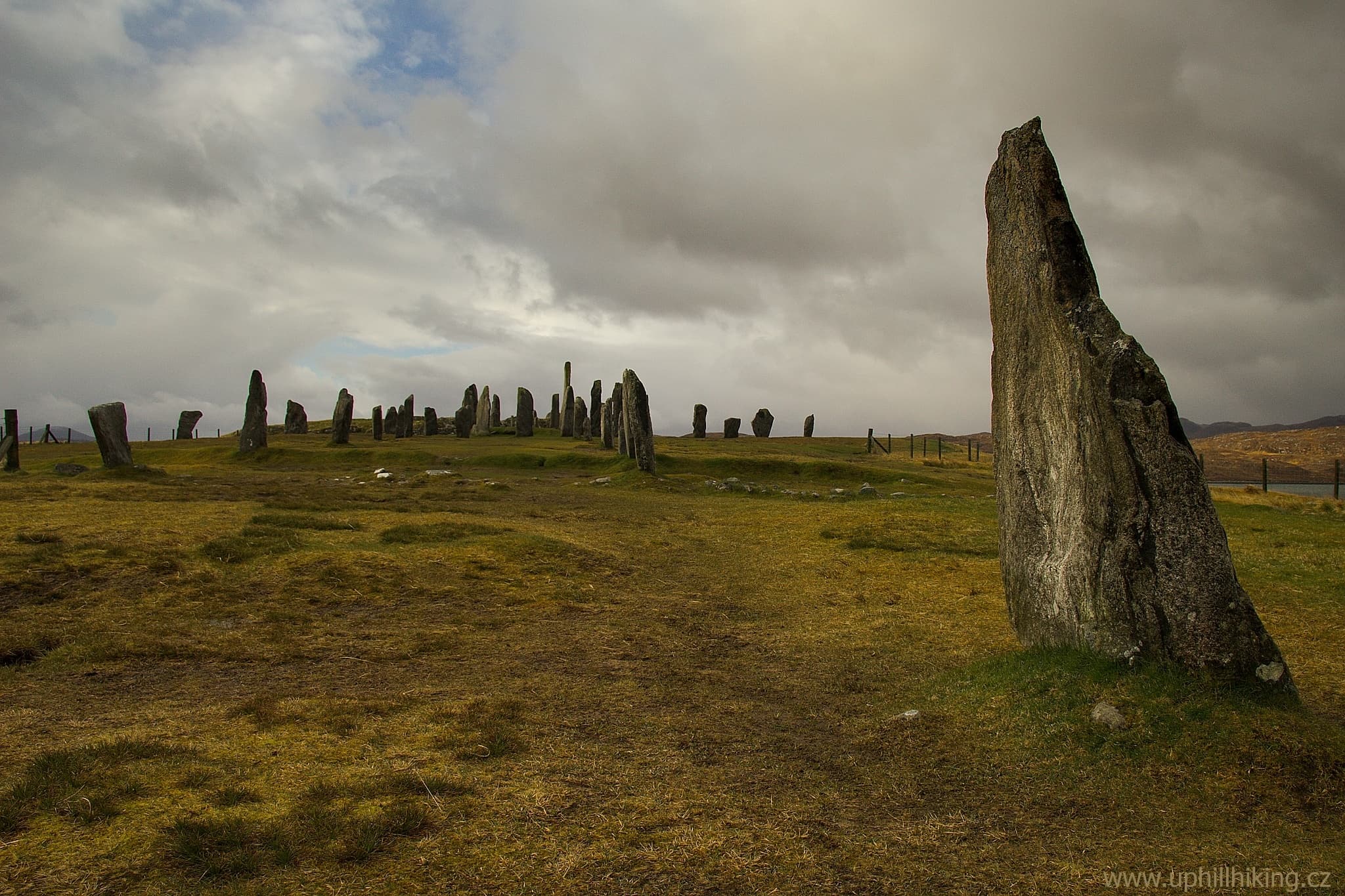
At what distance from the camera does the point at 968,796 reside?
20.4ft

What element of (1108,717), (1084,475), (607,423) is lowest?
(1108,717)

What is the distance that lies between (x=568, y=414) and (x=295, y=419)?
78.2 ft

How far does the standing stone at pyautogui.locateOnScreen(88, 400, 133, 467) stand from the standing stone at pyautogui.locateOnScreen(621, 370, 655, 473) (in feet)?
60.2

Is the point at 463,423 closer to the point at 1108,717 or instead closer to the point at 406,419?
the point at 406,419

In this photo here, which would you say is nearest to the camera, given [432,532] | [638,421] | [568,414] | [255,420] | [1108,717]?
[1108,717]

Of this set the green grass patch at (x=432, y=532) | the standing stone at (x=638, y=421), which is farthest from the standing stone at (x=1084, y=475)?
the standing stone at (x=638, y=421)

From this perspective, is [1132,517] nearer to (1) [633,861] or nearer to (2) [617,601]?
(1) [633,861]

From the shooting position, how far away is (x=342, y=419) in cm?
4788

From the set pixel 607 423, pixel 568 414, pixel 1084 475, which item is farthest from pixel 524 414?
pixel 1084 475

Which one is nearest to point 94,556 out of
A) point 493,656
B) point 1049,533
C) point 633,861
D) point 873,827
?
point 493,656

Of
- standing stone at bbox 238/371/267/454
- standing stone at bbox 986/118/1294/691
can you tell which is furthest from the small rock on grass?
standing stone at bbox 238/371/267/454

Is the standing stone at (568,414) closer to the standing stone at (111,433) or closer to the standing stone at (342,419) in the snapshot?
the standing stone at (342,419)

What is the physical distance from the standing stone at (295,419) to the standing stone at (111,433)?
1503 inches

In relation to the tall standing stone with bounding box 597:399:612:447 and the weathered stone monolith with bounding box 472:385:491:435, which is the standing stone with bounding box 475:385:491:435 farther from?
the tall standing stone with bounding box 597:399:612:447
